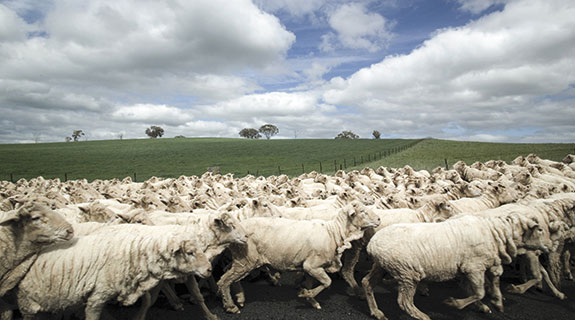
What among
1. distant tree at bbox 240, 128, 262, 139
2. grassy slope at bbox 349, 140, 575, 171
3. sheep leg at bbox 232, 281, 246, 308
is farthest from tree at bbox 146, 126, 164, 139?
sheep leg at bbox 232, 281, 246, 308

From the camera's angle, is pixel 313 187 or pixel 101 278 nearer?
pixel 101 278

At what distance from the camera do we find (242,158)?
6556 centimetres

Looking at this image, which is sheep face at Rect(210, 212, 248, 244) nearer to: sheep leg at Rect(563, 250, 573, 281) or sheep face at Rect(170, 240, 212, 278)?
sheep face at Rect(170, 240, 212, 278)

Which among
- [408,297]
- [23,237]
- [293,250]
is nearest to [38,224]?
[23,237]

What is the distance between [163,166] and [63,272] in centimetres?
5676

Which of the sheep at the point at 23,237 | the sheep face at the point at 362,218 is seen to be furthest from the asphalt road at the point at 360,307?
the sheep at the point at 23,237

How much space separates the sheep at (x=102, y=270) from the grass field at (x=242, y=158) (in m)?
38.4

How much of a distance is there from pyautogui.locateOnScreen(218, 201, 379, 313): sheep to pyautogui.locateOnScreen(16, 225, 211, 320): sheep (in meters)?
1.72

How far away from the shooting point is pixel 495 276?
621cm

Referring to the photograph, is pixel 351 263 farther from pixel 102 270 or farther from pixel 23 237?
pixel 23 237

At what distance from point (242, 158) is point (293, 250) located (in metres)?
59.3

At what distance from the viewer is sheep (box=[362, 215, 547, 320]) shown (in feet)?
19.8

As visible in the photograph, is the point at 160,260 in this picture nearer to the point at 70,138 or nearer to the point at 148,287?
the point at 148,287

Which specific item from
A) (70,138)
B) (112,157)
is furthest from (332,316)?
(70,138)
